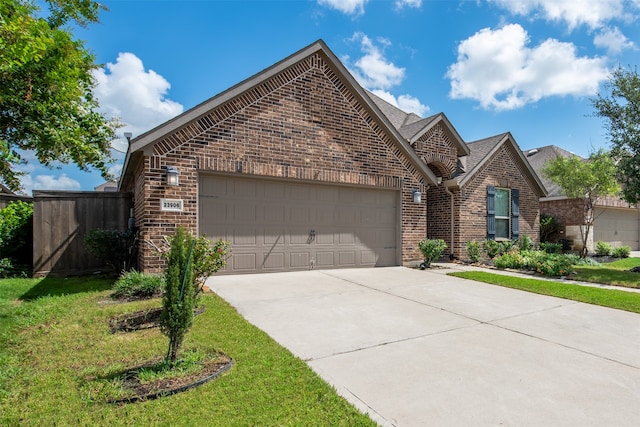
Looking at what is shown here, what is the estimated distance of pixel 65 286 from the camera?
23.8ft

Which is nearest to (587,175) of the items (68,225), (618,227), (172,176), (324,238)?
(618,227)

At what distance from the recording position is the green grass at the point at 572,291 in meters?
6.09

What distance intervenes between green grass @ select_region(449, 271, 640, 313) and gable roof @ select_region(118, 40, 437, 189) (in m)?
3.74

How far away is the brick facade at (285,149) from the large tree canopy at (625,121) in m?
5.94

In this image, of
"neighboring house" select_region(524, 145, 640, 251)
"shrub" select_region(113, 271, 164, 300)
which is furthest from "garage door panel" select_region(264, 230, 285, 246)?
"neighboring house" select_region(524, 145, 640, 251)

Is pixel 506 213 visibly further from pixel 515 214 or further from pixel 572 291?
pixel 572 291

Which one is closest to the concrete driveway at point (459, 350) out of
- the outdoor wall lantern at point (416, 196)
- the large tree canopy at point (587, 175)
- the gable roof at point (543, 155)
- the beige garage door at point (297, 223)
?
the beige garage door at point (297, 223)

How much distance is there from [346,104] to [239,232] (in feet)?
15.2

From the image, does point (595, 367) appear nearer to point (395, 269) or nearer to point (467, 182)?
point (395, 269)

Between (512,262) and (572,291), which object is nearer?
(572,291)

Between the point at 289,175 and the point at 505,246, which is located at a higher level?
the point at 289,175

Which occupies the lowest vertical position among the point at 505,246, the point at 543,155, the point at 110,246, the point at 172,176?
the point at 505,246

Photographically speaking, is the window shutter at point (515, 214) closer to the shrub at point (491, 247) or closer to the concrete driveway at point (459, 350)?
the shrub at point (491, 247)

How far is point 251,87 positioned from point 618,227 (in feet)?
73.3
